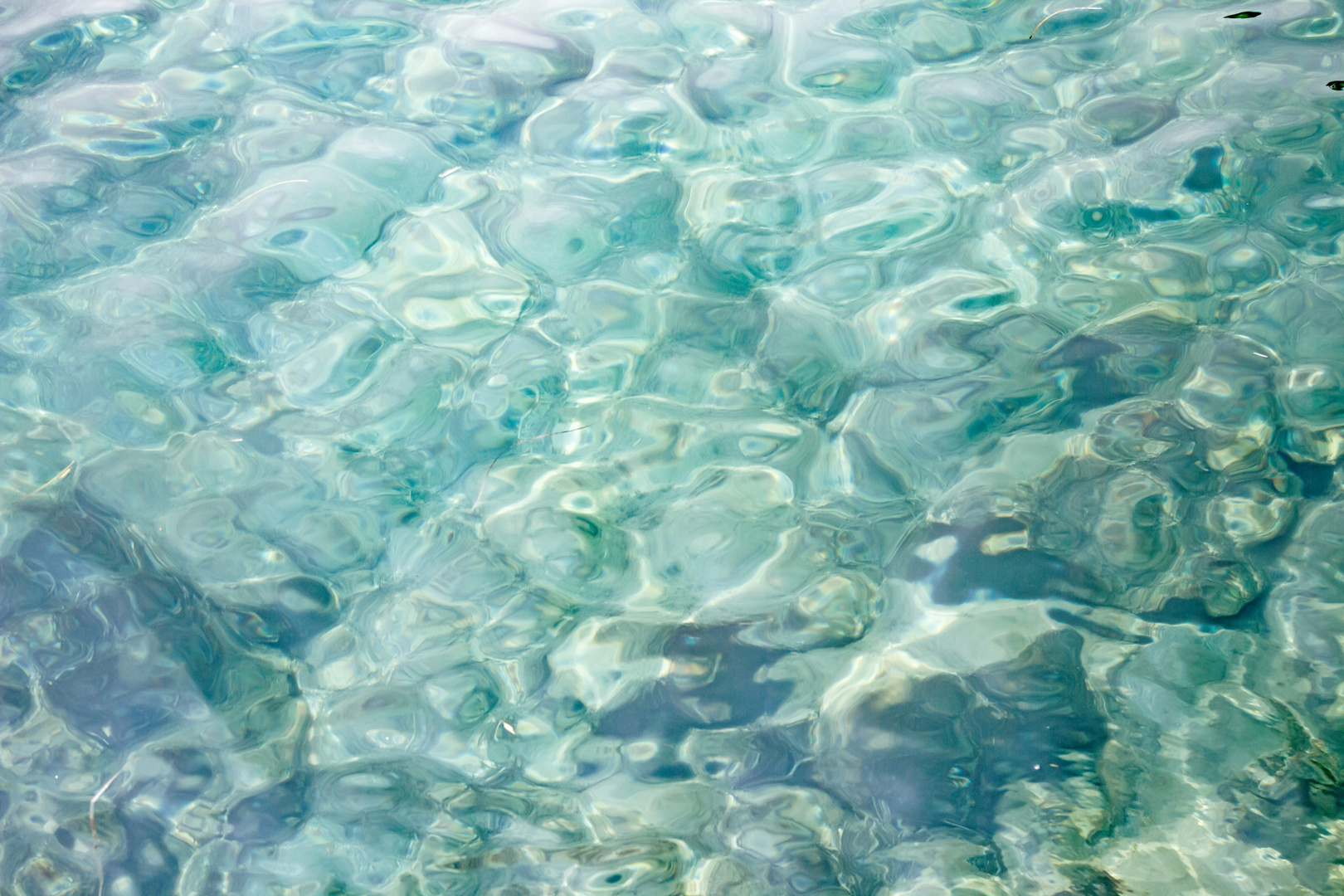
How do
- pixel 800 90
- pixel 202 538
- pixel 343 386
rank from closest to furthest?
pixel 202 538 < pixel 343 386 < pixel 800 90

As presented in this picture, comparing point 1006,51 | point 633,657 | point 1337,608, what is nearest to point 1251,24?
point 1006,51

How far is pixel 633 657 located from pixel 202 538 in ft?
2.41

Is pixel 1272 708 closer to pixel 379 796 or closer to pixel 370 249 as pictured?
pixel 379 796

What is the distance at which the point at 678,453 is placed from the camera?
62.0 inches

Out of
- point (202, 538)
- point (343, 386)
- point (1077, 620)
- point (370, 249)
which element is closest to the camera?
point (1077, 620)

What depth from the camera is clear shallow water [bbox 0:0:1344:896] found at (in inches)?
50.8

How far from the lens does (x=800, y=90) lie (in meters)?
2.02

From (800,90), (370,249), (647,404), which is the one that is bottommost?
(647,404)

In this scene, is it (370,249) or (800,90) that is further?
(800,90)

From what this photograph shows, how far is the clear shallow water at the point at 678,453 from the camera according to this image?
1.29 meters

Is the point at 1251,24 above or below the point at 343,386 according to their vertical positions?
above

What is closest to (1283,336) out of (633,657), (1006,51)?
(1006,51)

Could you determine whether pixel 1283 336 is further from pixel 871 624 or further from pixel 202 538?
pixel 202 538

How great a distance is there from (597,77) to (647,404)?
0.85 m
